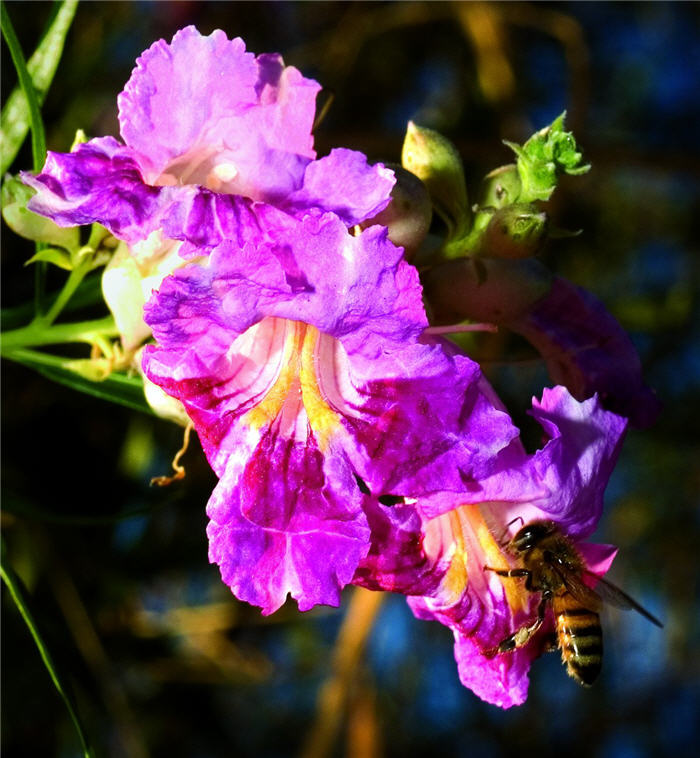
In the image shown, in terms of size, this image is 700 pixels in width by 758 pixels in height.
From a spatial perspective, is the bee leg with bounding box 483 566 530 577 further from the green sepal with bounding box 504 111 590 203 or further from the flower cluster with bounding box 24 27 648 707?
the green sepal with bounding box 504 111 590 203

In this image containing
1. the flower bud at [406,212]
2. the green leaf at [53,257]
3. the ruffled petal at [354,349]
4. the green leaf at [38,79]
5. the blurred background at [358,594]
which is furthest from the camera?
the blurred background at [358,594]

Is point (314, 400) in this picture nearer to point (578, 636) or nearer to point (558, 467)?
point (558, 467)

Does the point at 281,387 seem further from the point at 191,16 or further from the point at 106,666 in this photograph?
the point at 191,16

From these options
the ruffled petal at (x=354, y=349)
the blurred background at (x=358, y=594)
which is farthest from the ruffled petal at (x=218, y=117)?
the blurred background at (x=358, y=594)

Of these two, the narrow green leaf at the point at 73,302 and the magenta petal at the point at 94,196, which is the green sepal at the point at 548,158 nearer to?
the magenta petal at the point at 94,196

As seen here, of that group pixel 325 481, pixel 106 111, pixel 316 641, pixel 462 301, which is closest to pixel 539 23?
pixel 106 111

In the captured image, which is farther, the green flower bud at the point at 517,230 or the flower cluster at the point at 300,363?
the green flower bud at the point at 517,230
